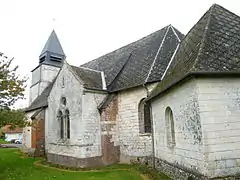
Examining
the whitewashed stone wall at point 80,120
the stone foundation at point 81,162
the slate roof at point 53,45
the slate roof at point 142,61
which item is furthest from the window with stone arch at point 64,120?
the slate roof at point 53,45

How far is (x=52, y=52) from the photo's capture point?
95.6 ft

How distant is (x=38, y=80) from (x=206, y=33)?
2281 centimetres

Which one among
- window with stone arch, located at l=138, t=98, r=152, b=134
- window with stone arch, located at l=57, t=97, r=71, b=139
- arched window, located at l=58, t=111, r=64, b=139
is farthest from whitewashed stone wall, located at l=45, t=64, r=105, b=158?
window with stone arch, located at l=138, t=98, r=152, b=134

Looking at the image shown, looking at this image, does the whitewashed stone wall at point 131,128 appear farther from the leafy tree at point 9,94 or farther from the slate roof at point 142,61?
the leafy tree at point 9,94

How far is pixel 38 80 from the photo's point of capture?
28.3 meters

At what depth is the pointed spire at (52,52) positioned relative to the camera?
1126 inches

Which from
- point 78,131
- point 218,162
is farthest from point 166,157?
point 78,131

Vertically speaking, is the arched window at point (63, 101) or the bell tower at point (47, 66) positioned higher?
the bell tower at point (47, 66)

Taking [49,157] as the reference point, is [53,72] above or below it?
above

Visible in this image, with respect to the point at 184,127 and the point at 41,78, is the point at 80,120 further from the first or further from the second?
the point at 41,78

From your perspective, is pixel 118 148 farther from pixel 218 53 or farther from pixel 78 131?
pixel 218 53

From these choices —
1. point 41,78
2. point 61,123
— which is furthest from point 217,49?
point 41,78

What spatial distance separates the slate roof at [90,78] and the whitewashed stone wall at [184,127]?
18.2 ft

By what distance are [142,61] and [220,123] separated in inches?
378
